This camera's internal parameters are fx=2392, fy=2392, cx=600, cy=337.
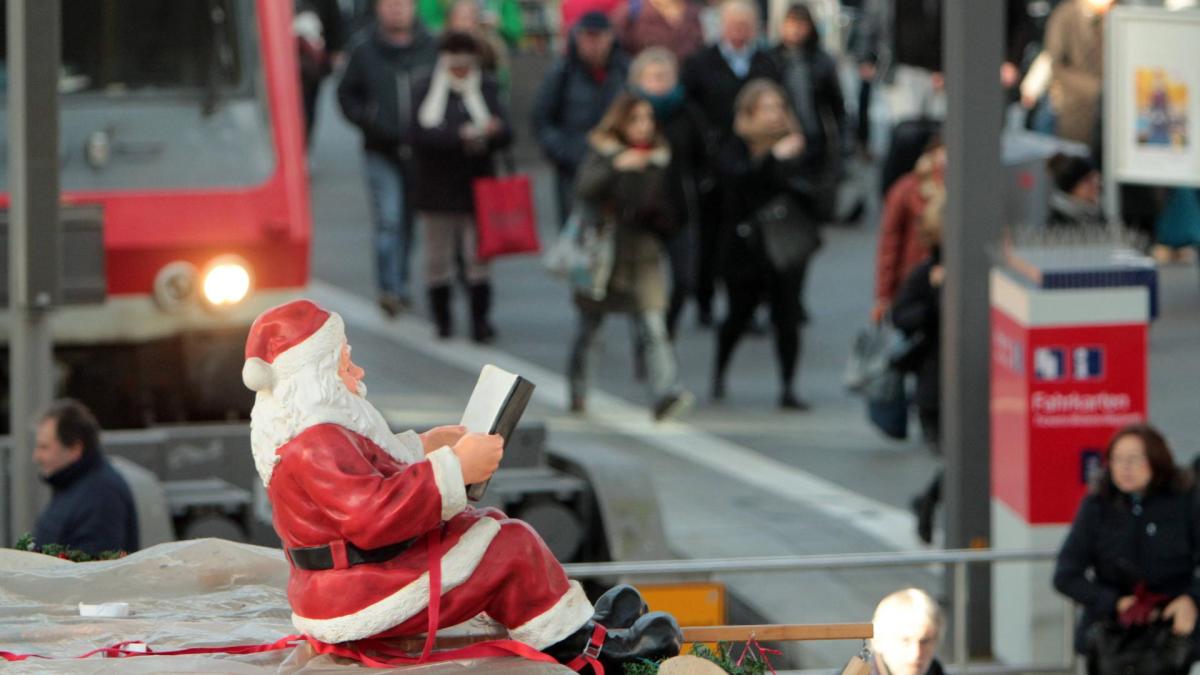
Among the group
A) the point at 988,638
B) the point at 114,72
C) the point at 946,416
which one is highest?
the point at 114,72

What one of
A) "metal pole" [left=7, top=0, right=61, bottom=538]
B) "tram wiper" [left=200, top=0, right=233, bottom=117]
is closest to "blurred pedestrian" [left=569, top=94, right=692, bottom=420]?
"tram wiper" [left=200, top=0, right=233, bottom=117]

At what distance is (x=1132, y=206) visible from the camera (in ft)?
48.5

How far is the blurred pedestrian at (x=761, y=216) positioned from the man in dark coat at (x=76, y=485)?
5.25m

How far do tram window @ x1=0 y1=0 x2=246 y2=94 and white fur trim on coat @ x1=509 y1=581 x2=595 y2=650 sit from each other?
21.5 ft

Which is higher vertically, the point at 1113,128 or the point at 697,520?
the point at 1113,128

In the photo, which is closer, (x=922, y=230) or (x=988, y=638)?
(x=988, y=638)

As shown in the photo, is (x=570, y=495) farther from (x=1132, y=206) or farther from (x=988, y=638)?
(x=1132, y=206)

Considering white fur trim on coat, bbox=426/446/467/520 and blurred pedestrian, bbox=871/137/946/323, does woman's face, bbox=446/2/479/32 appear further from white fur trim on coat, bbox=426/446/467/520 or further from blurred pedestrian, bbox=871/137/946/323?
white fur trim on coat, bbox=426/446/467/520

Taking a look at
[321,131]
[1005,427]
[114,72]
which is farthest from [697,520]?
[321,131]

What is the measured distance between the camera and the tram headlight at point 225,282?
10719mm

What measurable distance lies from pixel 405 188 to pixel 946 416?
702 centimetres

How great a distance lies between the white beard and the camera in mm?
4973

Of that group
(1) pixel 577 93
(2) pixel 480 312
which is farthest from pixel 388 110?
(2) pixel 480 312

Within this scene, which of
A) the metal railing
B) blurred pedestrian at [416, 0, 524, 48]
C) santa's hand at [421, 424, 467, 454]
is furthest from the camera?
blurred pedestrian at [416, 0, 524, 48]
